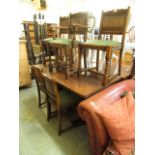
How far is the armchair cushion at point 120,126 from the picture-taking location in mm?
1028

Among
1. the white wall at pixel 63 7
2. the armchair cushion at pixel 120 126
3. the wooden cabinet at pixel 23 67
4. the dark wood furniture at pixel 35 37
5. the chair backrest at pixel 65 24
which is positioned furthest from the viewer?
the white wall at pixel 63 7

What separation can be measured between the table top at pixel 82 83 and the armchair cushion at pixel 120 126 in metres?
0.48

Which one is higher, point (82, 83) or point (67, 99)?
point (82, 83)

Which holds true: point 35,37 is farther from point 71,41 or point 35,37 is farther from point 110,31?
point 110,31

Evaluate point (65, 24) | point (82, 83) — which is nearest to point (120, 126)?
point (82, 83)

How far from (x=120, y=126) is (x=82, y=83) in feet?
2.88

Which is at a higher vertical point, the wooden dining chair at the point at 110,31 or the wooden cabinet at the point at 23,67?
the wooden dining chair at the point at 110,31

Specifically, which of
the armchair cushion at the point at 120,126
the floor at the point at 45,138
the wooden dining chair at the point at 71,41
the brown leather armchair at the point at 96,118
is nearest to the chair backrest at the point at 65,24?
the wooden dining chair at the point at 71,41

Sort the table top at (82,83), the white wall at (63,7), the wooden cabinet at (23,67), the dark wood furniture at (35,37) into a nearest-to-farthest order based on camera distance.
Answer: the table top at (82,83) → the wooden cabinet at (23,67) → the dark wood furniture at (35,37) → the white wall at (63,7)

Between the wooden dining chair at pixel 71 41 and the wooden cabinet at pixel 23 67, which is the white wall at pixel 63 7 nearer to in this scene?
the wooden dining chair at pixel 71 41

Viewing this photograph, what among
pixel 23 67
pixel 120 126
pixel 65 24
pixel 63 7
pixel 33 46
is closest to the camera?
pixel 120 126

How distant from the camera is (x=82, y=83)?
183 centimetres
